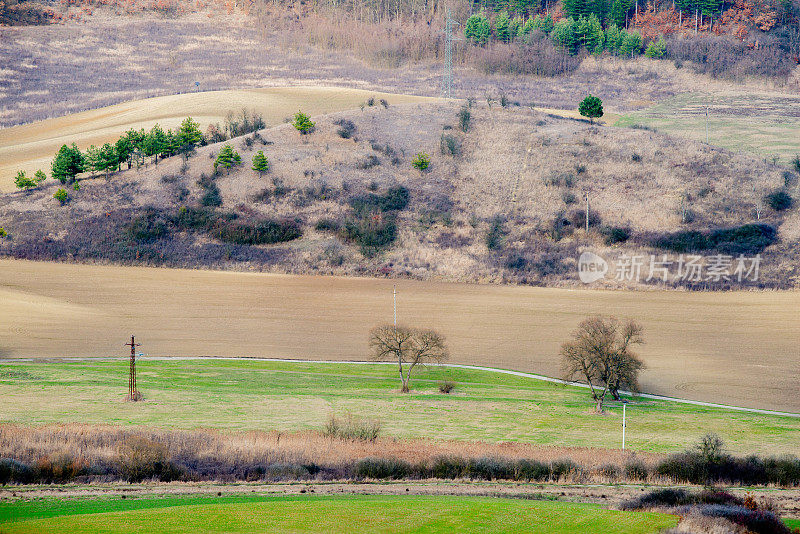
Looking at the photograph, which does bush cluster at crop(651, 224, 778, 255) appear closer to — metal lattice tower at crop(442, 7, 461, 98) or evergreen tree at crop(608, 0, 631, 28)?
metal lattice tower at crop(442, 7, 461, 98)

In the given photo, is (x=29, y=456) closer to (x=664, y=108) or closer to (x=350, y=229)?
(x=350, y=229)

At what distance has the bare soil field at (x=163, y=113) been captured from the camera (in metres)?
109

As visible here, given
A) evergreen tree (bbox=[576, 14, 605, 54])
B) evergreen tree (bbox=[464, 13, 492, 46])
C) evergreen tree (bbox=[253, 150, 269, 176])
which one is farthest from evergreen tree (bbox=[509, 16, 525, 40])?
evergreen tree (bbox=[253, 150, 269, 176])

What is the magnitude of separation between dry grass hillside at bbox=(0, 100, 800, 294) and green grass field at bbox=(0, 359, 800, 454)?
27.2m

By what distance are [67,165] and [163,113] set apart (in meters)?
28.8

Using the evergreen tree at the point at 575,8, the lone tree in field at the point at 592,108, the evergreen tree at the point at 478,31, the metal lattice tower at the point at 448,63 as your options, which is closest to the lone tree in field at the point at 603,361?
the lone tree in field at the point at 592,108

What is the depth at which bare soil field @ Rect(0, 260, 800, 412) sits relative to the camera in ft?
169

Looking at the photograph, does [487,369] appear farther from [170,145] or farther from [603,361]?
[170,145]

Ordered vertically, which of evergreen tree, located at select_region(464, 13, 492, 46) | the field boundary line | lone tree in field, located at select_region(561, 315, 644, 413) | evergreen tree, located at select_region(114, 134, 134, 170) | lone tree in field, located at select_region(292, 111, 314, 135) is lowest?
the field boundary line

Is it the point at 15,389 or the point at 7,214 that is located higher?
the point at 7,214

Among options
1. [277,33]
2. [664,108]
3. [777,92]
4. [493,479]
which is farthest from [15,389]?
[277,33]

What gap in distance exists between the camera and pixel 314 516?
2320 centimetres

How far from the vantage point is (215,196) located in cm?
8800

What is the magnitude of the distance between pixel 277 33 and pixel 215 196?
89.3 meters
